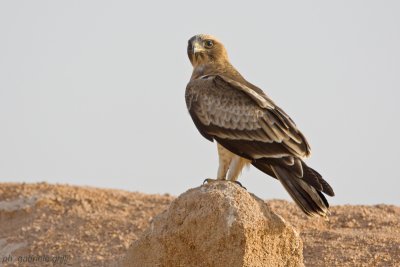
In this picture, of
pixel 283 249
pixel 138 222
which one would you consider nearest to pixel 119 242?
pixel 138 222

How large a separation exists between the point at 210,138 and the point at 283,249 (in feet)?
6.93

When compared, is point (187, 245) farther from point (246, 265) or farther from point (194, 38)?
point (194, 38)

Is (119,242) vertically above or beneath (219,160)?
beneath

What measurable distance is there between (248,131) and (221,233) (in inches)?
80.4

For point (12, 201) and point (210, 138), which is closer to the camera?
point (210, 138)

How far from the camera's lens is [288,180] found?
1021cm

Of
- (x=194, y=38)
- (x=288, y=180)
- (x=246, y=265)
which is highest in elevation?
(x=194, y=38)

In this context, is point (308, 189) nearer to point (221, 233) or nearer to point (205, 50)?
point (221, 233)

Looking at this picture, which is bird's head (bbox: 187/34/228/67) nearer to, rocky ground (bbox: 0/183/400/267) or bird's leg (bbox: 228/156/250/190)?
bird's leg (bbox: 228/156/250/190)

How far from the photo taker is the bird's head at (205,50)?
40.5ft

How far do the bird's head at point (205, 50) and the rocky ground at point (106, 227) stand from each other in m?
3.06

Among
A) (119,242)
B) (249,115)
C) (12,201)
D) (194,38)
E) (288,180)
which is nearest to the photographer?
(288,180)

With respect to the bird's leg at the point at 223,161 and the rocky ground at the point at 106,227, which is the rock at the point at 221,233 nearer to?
the bird's leg at the point at 223,161

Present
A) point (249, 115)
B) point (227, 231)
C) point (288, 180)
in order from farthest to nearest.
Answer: point (249, 115) < point (288, 180) < point (227, 231)
